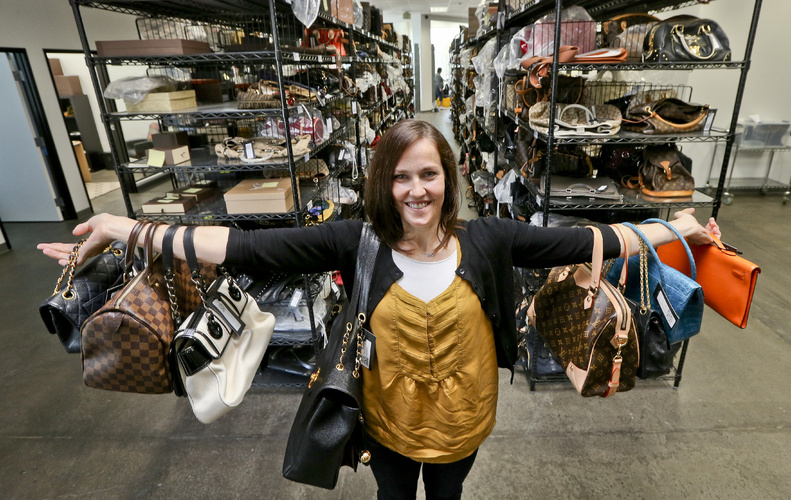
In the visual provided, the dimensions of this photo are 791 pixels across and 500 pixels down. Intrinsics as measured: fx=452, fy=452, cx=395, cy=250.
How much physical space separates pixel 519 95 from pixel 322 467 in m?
2.76

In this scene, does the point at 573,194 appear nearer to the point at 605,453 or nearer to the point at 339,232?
the point at 605,453

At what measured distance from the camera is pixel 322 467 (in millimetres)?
1184

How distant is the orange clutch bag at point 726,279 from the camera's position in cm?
128

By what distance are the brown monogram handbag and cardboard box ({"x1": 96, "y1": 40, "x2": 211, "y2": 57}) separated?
1.98m

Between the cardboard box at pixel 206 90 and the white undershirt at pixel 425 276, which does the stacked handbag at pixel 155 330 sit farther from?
the cardboard box at pixel 206 90

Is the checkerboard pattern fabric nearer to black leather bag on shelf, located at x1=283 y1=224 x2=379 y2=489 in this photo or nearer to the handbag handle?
the handbag handle

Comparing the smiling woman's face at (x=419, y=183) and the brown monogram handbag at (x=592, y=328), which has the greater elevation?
the smiling woman's face at (x=419, y=183)

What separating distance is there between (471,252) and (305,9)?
192cm

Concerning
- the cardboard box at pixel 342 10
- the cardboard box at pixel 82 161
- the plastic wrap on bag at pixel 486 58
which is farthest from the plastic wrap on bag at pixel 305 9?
the cardboard box at pixel 82 161

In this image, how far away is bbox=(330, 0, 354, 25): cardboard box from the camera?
371 centimetres

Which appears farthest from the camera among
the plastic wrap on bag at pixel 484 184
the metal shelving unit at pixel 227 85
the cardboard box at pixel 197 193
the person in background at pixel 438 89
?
the person in background at pixel 438 89

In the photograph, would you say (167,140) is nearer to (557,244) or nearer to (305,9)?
(305,9)

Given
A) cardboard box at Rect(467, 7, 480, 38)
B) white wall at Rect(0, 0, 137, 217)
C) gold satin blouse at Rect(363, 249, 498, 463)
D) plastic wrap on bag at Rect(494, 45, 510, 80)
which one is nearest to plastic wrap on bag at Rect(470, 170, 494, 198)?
plastic wrap on bag at Rect(494, 45, 510, 80)

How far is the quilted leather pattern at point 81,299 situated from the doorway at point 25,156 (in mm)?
5496
